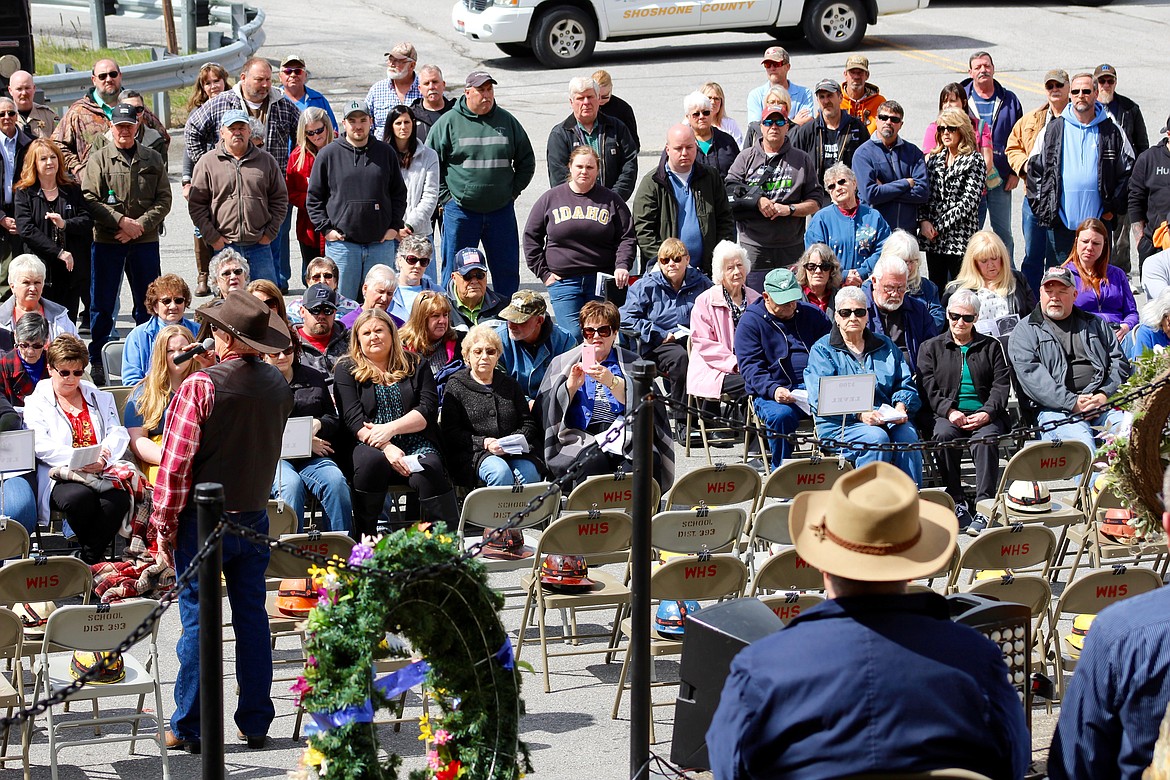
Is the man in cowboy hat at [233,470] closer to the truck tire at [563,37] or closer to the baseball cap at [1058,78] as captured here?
the baseball cap at [1058,78]

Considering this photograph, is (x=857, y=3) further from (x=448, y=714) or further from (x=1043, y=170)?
(x=448, y=714)

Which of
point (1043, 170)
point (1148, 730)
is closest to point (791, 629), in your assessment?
point (1148, 730)

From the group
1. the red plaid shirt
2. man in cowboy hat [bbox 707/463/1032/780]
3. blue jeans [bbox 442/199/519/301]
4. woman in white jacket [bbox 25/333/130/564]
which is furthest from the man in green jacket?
man in cowboy hat [bbox 707/463/1032/780]

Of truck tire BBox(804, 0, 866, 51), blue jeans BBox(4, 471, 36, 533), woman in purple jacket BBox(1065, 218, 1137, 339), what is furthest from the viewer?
truck tire BBox(804, 0, 866, 51)

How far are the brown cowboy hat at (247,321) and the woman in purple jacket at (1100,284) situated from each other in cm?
686

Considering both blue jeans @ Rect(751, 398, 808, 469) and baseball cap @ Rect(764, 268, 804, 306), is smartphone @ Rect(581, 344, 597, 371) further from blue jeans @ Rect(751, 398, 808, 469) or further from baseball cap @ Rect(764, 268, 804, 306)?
baseball cap @ Rect(764, 268, 804, 306)

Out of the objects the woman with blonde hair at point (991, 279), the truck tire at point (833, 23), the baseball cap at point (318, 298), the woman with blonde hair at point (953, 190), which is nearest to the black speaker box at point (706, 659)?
the baseball cap at point (318, 298)

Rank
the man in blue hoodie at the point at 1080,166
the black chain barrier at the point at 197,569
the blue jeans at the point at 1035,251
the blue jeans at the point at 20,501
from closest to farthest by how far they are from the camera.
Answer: the black chain barrier at the point at 197,569 → the blue jeans at the point at 20,501 → the man in blue hoodie at the point at 1080,166 → the blue jeans at the point at 1035,251

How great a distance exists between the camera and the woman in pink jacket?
36.1 feet

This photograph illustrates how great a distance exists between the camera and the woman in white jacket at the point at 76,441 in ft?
29.0

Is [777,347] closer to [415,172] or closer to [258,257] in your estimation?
[415,172]

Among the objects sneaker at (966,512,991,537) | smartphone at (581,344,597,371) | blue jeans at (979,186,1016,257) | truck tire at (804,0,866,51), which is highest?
truck tire at (804,0,866,51)

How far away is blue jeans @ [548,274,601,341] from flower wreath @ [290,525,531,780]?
691 cm

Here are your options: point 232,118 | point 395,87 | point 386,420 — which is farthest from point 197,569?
point 395,87
